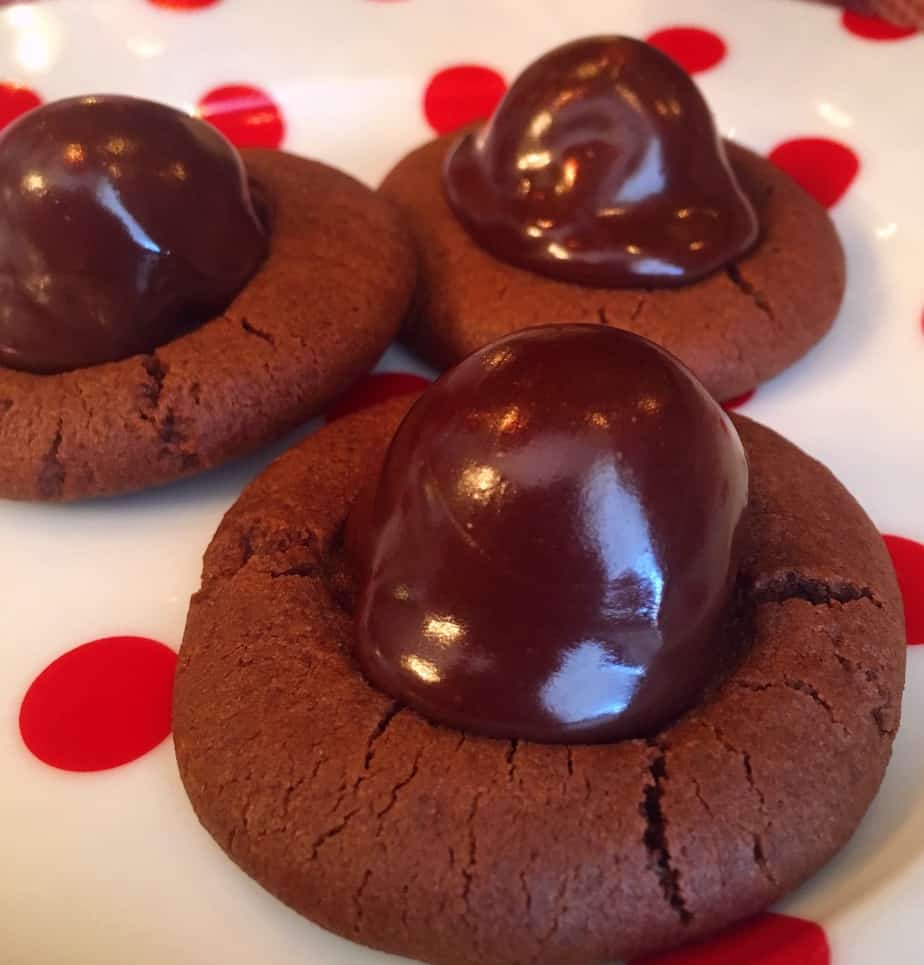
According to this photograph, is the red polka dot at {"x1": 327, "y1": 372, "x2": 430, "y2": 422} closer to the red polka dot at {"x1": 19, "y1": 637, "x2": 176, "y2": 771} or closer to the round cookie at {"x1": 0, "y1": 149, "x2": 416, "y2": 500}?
the round cookie at {"x1": 0, "y1": 149, "x2": 416, "y2": 500}


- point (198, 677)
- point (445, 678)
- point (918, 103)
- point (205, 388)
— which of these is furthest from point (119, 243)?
point (918, 103)

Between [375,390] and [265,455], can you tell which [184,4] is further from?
[265,455]

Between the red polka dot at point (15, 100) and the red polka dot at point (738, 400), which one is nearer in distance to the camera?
the red polka dot at point (738, 400)

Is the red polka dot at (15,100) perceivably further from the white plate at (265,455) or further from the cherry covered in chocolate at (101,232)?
the cherry covered in chocolate at (101,232)

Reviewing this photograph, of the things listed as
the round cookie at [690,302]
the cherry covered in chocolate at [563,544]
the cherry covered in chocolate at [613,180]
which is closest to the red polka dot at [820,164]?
the round cookie at [690,302]

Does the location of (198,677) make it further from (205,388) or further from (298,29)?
(298,29)

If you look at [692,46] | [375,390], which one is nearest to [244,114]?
[375,390]

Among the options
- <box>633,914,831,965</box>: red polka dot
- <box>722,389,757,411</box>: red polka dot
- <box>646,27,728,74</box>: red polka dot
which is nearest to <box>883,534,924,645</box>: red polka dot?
<box>722,389,757,411</box>: red polka dot
